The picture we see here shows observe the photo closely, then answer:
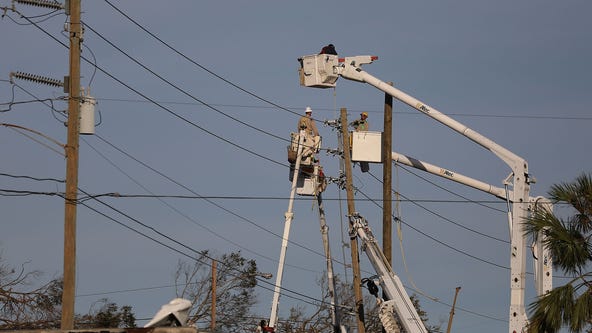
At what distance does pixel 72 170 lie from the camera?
2686 centimetres

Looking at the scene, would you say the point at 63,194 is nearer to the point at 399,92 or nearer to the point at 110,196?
the point at 110,196

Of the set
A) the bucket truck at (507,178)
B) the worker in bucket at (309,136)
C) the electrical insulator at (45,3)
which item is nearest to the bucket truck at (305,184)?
the worker in bucket at (309,136)

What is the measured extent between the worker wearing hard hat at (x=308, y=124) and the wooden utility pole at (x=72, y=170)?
12.8 meters

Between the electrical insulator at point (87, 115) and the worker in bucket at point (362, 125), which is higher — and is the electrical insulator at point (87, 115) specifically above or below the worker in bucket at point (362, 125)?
below

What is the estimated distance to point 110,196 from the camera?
28453 mm

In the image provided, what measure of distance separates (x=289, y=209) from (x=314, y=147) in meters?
2.40

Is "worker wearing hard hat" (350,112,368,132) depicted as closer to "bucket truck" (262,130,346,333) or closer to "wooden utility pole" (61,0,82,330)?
"bucket truck" (262,130,346,333)

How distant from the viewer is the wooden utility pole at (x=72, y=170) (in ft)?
84.7

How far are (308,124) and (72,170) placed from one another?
44.7 feet

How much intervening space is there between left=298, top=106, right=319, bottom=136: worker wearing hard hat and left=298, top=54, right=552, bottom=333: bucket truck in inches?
124

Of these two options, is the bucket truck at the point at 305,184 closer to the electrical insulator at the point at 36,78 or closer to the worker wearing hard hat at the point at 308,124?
the worker wearing hard hat at the point at 308,124

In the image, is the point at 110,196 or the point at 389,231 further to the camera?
the point at 389,231

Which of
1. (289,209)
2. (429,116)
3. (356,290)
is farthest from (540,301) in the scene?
(289,209)

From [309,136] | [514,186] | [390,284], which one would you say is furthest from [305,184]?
[514,186]
